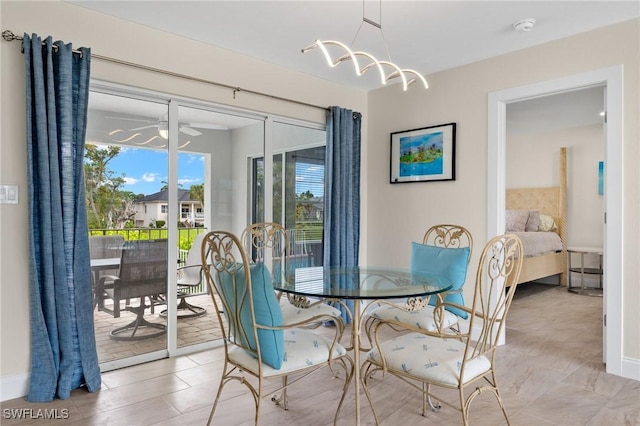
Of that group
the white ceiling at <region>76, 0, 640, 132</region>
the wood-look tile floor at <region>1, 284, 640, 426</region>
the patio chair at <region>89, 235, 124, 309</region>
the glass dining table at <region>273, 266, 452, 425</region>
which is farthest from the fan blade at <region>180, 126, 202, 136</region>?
the wood-look tile floor at <region>1, 284, 640, 426</region>

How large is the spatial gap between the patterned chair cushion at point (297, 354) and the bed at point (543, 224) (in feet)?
14.5

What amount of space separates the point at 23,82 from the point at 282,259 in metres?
2.36

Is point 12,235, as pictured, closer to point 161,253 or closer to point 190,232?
point 161,253

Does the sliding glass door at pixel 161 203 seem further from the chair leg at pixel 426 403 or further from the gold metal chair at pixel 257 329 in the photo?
the chair leg at pixel 426 403

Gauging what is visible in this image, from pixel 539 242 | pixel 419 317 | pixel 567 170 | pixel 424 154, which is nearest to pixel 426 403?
pixel 419 317

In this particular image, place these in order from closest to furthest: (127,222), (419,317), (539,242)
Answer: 1. (419,317)
2. (127,222)
3. (539,242)

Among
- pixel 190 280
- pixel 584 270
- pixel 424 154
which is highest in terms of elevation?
pixel 424 154

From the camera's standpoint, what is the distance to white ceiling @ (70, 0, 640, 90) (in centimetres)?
269

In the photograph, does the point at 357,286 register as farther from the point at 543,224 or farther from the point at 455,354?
the point at 543,224

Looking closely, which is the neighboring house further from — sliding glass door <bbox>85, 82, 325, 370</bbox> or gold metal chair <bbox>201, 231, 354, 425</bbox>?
gold metal chair <bbox>201, 231, 354, 425</bbox>

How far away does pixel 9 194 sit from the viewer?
247 centimetres

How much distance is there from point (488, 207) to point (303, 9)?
2.25 metres

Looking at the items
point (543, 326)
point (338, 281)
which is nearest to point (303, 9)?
point (338, 281)

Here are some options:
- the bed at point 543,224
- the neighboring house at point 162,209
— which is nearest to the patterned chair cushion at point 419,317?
the neighboring house at point 162,209
